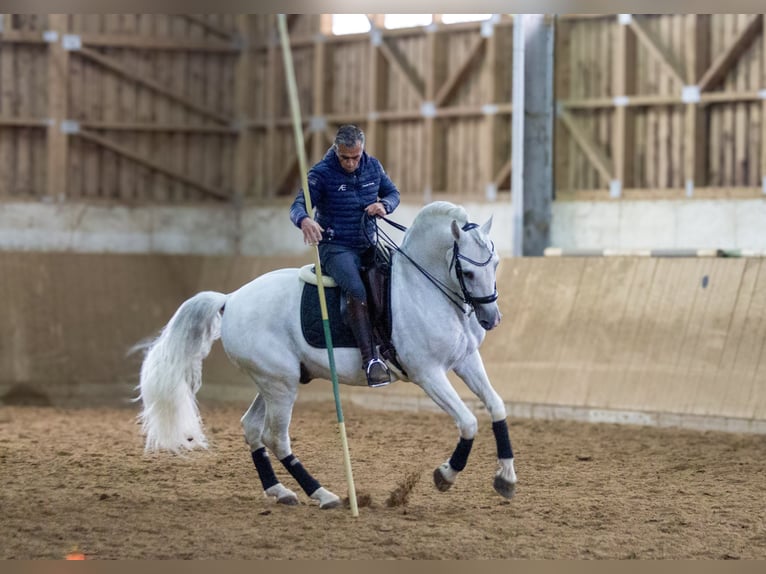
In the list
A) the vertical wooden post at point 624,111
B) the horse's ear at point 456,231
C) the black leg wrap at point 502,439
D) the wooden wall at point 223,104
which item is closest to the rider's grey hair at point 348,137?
the horse's ear at point 456,231

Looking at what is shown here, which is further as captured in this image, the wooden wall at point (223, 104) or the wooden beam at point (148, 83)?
the wooden beam at point (148, 83)

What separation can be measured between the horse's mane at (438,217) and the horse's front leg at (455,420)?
92cm

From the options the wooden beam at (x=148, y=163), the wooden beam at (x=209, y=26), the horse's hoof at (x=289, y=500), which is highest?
the wooden beam at (x=209, y=26)

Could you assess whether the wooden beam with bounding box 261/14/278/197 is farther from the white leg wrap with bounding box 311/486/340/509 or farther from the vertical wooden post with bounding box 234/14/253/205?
the white leg wrap with bounding box 311/486/340/509

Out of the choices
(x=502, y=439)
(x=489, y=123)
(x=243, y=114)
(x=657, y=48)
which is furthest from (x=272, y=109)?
(x=502, y=439)

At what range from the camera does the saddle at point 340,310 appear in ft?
23.5

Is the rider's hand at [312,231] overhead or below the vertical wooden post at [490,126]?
below

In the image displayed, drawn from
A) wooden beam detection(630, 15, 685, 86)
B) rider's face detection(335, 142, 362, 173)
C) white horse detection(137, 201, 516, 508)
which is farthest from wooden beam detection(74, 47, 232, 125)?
rider's face detection(335, 142, 362, 173)

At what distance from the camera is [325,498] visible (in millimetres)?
7219

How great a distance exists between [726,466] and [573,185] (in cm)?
623

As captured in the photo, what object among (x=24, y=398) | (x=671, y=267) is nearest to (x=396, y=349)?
(x=671, y=267)

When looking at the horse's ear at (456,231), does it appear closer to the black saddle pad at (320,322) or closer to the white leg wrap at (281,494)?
the black saddle pad at (320,322)

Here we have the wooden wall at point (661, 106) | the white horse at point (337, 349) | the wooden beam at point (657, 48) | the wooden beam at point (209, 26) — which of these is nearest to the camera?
the white horse at point (337, 349)

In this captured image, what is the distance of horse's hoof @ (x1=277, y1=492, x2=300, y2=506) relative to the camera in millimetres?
7355
